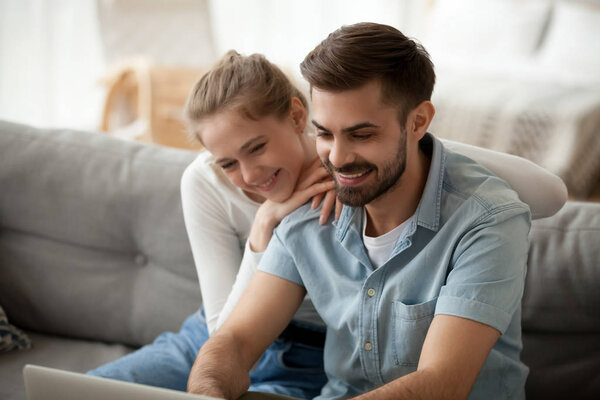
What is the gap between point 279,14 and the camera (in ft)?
15.5

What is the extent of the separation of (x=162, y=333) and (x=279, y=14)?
11.0 ft

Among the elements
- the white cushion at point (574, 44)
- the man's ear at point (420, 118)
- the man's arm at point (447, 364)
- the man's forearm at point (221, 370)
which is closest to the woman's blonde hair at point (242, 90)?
the man's ear at point (420, 118)

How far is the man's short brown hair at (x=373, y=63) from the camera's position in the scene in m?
1.13

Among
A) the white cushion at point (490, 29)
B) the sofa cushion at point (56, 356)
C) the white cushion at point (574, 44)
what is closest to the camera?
the sofa cushion at point (56, 356)

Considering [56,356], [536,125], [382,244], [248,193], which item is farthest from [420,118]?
[536,125]

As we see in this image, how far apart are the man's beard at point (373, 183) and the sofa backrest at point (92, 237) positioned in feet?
2.25

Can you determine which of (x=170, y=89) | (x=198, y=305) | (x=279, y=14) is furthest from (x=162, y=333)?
(x=279, y=14)

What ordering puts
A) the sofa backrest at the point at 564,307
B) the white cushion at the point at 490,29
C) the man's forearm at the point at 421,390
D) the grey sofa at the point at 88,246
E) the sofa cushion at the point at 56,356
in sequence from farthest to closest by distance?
the white cushion at the point at 490,29 < the grey sofa at the point at 88,246 < the sofa cushion at the point at 56,356 < the sofa backrest at the point at 564,307 < the man's forearm at the point at 421,390

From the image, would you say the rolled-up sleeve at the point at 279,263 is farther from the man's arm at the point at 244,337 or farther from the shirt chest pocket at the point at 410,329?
the shirt chest pocket at the point at 410,329

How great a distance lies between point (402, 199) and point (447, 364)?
12.7 inches

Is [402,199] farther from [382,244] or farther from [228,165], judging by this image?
[228,165]

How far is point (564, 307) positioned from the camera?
1.45 meters

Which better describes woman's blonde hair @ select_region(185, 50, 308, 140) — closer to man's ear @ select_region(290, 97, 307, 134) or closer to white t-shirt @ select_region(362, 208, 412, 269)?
man's ear @ select_region(290, 97, 307, 134)

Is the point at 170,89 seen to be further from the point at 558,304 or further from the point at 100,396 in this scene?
the point at 100,396
